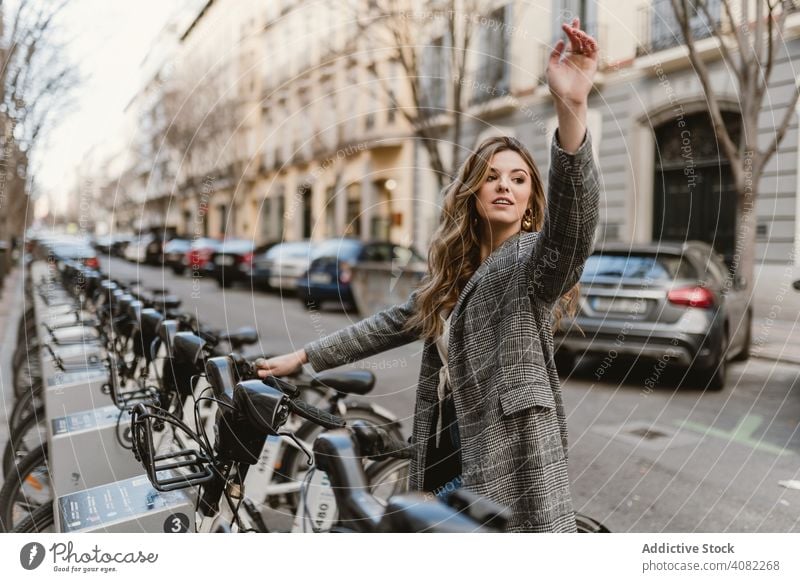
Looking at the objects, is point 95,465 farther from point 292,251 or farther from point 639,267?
point 292,251

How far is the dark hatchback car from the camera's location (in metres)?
6.50

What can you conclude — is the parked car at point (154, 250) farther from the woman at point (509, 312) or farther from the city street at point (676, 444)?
the woman at point (509, 312)

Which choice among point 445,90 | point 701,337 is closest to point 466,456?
point 701,337

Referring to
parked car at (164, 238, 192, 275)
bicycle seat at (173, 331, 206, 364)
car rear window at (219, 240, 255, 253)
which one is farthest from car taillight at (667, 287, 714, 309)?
parked car at (164, 238, 192, 275)

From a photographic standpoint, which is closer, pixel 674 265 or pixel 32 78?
pixel 32 78

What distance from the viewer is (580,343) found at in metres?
6.94

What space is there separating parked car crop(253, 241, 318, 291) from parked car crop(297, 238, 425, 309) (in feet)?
4.20

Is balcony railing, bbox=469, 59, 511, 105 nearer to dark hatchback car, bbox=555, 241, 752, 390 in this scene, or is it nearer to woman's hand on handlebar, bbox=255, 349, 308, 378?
dark hatchback car, bbox=555, 241, 752, 390

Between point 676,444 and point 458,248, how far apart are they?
11.2 feet

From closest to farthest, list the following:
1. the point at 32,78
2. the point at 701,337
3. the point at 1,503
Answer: the point at 1,503, the point at 32,78, the point at 701,337

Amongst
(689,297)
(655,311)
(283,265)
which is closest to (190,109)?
(655,311)

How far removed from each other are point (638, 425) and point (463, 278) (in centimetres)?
379

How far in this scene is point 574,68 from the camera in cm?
161

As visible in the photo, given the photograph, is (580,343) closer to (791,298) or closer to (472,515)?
(791,298)
